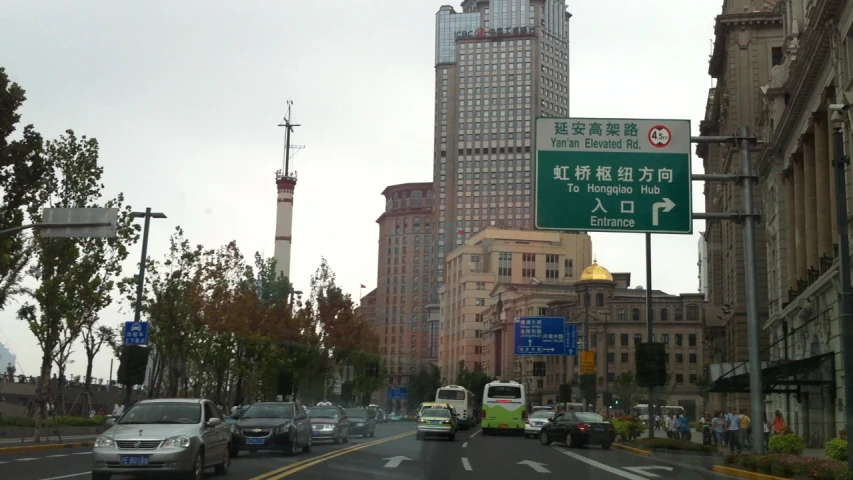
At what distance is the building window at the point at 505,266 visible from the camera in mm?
148375

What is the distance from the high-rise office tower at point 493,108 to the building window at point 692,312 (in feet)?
175

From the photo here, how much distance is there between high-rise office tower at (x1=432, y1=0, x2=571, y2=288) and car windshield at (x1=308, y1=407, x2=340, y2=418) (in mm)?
131261

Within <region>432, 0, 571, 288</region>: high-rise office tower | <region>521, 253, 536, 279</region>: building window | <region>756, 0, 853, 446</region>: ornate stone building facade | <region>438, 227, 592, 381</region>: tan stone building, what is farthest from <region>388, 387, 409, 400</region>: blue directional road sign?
<region>756, 0, 853, 446</region>: ornate stone building facade

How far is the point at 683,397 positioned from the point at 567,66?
88.9 metres

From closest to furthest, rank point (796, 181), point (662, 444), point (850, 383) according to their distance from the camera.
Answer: point (850, 383), point (662, 444), point (796, 181)

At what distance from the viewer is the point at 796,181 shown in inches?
1688

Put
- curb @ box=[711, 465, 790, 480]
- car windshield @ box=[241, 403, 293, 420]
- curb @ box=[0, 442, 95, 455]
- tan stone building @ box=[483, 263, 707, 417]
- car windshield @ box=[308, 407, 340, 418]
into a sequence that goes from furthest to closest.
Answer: tan stone building @ box=[483, 263, 707, 417] → car windshield @ box=[308, 407, 340, 418] → curb @ box=[0, 442, 95, 455] → car windshield @ box=[241, 403, 293, 420] → curb @ box=[711, 465, 790, 480]

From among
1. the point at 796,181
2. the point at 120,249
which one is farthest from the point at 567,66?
the point at 120,249

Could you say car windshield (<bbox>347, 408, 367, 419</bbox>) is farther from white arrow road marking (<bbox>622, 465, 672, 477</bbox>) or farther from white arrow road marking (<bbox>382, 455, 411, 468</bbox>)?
white arrow road marking (<bbox>622, 465, 672, 477</bbox>)

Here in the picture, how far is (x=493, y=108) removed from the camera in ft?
573

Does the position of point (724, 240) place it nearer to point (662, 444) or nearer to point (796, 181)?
point (796, 181)

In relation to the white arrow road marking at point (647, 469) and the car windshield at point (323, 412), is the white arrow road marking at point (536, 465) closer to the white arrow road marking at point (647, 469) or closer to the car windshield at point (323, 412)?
the white arrow road marking at point (647, 469)

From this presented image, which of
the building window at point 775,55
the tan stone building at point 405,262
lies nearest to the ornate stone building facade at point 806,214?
the building window at point 775,55

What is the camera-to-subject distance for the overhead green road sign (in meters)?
20.9
